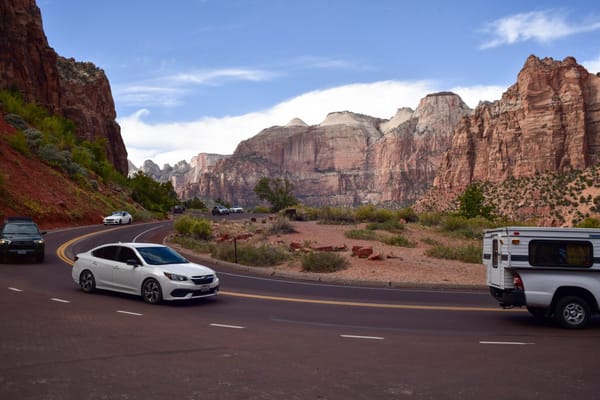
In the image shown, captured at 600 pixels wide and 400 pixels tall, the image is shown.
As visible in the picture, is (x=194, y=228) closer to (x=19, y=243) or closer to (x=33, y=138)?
(x=19, y=243)

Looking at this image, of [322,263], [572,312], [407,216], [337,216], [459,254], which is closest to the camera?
[572,312]

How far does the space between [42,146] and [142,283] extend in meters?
46.8

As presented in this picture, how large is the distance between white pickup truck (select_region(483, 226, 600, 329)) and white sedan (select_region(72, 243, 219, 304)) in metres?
6.91

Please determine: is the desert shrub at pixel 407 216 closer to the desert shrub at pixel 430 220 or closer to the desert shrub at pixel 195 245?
the desert shrub at pixel 430 220

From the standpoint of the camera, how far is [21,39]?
67.8 m

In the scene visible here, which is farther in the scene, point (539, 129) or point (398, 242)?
point (539, 129)

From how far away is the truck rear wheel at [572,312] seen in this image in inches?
415

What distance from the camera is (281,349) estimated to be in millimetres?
8320

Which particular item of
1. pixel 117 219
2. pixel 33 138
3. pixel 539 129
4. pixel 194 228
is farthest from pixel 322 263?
pixel 539 129

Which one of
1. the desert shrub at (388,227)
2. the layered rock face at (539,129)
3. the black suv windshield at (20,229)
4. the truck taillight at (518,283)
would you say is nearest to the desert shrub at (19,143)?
the black suv windshield at (20,229)

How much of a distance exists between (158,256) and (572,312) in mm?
9657

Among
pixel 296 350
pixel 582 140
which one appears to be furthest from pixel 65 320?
pixel 582 140

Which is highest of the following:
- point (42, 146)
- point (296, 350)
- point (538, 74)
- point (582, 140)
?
point (538, 74)

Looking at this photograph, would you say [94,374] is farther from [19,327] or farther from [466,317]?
[466,317]
